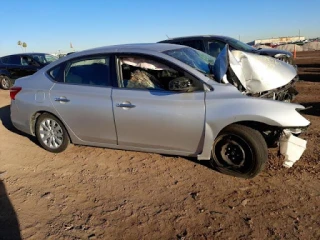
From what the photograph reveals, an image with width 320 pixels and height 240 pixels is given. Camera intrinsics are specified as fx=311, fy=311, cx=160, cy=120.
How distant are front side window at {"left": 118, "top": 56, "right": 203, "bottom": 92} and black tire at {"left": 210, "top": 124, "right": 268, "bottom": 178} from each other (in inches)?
37.7

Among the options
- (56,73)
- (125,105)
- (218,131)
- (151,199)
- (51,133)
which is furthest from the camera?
(51,133)

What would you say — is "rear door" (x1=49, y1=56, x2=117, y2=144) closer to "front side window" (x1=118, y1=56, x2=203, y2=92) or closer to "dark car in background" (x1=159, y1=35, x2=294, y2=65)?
"front side window" (x1=118, y1=56, x2=203, y2=92)

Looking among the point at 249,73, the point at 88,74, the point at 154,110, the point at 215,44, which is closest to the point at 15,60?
the point at 215,44

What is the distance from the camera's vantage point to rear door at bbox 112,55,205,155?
12.7 feet

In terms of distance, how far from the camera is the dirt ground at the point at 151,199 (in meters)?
3.00

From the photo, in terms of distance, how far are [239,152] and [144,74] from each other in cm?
163

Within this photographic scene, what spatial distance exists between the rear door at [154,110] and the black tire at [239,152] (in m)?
0.29

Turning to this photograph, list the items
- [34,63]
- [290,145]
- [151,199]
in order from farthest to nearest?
[34,63] → [290,145] → [151,199]

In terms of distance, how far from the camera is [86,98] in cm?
451

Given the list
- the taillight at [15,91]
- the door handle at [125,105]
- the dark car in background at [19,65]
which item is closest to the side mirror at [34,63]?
the dark car in background at [19,65]

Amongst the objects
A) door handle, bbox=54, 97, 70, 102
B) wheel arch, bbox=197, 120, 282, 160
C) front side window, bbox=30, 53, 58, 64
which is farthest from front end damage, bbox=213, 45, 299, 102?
front side window, bbox=30, 53, 58, 64

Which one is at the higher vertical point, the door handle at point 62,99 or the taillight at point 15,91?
the taillight at point 15,91

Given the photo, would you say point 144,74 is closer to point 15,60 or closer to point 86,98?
point 86,98

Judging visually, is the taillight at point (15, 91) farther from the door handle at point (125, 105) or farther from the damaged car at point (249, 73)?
the damaged car at point (249, 73)
